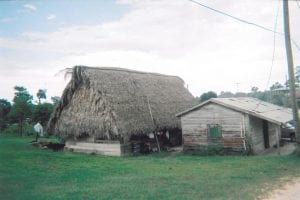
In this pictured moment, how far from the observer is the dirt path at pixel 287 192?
9.80 meters

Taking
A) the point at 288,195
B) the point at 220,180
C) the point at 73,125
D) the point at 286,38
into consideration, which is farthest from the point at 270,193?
the point at 73,125

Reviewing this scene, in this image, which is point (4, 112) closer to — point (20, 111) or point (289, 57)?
Answer: point (20, 111)

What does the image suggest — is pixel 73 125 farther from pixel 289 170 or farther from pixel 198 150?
pixel 289 170

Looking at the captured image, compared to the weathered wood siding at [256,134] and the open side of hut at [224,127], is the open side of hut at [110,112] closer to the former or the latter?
the open side of hut at [224,127]

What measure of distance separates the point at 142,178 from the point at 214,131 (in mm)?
9189

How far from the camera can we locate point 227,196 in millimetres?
9859

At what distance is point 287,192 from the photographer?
10414 millimetres

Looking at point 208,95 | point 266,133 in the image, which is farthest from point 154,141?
point 208,95

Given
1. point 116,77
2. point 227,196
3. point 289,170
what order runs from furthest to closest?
point 116,77 < point 289,170 < point 227,196

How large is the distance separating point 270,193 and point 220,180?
7.34ft

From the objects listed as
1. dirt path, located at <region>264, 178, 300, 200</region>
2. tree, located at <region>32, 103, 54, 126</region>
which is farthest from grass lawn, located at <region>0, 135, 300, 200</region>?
tree, located at <region>32, 103, 54, 126</region>

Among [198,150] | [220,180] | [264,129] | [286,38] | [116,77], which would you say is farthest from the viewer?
[116,77]

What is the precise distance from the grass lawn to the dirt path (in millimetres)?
437

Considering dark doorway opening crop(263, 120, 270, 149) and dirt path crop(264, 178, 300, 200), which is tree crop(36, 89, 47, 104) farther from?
dirt path crop(264, 178, 300, 200)
